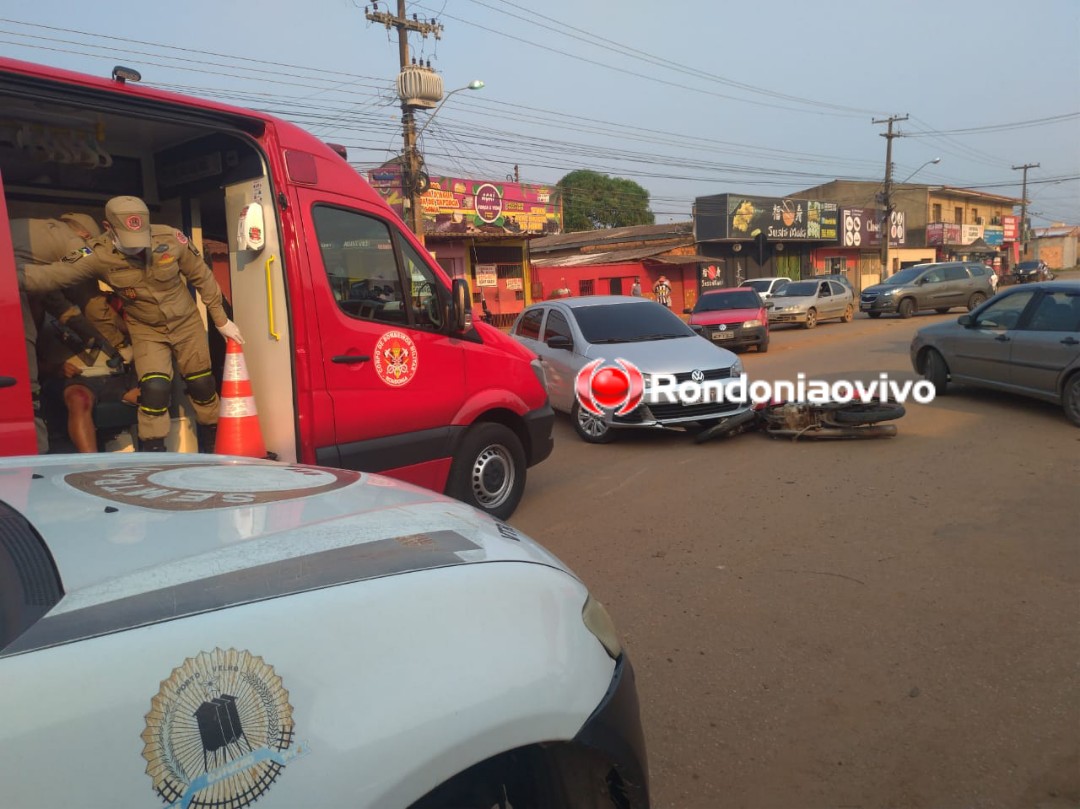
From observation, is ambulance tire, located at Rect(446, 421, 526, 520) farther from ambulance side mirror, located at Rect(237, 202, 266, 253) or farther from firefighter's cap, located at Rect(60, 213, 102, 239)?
firefighter's cap, located at Rect(60, 213, 102, 239)

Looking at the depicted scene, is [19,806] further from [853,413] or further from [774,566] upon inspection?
[853,413]

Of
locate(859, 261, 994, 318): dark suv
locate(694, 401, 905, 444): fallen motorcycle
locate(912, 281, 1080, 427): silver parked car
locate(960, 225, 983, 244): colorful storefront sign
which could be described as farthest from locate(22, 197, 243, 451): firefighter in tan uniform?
locate(960, 225, 983, 244): colorful storefront sign

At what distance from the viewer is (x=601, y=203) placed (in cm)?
6525

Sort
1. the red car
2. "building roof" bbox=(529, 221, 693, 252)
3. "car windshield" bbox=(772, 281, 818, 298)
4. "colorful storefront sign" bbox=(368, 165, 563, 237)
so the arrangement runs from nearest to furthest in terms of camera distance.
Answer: the red car
"car windshield" bbox=(772, 281, 818, 298)
"colorful storefront sign" bbox=(368, 165, 563, 237)
"building roof" bbox=(529, 221, 693, 252)

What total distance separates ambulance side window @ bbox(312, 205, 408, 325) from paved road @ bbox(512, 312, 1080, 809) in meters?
1.96

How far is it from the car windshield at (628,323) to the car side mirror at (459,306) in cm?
350

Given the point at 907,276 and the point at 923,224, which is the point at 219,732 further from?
the point at 923,224

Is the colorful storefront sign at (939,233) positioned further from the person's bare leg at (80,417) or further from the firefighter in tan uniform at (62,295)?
the person's bare leg at (80,417)

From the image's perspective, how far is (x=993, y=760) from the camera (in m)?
2.82

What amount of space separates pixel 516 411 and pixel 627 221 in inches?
2481

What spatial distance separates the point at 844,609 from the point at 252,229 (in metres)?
A: 3.89

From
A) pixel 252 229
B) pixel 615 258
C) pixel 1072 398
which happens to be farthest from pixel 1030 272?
pixel 252 229

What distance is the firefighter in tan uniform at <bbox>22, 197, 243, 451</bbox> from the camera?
4.35 metres

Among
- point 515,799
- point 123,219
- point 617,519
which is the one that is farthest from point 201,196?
point 515,799
